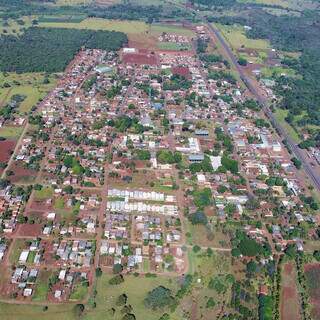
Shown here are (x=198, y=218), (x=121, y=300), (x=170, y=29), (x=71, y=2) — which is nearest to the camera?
(x=121, y=300)

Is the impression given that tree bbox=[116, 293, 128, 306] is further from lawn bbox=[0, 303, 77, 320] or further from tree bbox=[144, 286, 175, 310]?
lawn bbox=[0, 303, 77, 320]

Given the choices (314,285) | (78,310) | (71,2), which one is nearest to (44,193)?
(78,310)

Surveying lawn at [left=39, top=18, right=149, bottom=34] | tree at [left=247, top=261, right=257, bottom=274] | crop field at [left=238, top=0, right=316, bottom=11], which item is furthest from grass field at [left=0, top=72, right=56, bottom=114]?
crop field at [left=238, top=0, right=316, bottom=11]

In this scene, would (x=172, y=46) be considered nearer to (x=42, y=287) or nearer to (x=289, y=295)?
(x=289, y=295)

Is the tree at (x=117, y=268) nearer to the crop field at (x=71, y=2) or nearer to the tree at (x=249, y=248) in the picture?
the tree at (x=249, y=248)

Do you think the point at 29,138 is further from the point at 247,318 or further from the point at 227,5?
the point at 227,5

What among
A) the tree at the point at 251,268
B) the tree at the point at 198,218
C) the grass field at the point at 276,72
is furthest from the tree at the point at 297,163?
the grass field at the point at 276,72

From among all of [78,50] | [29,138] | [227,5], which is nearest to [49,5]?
[78,50]
